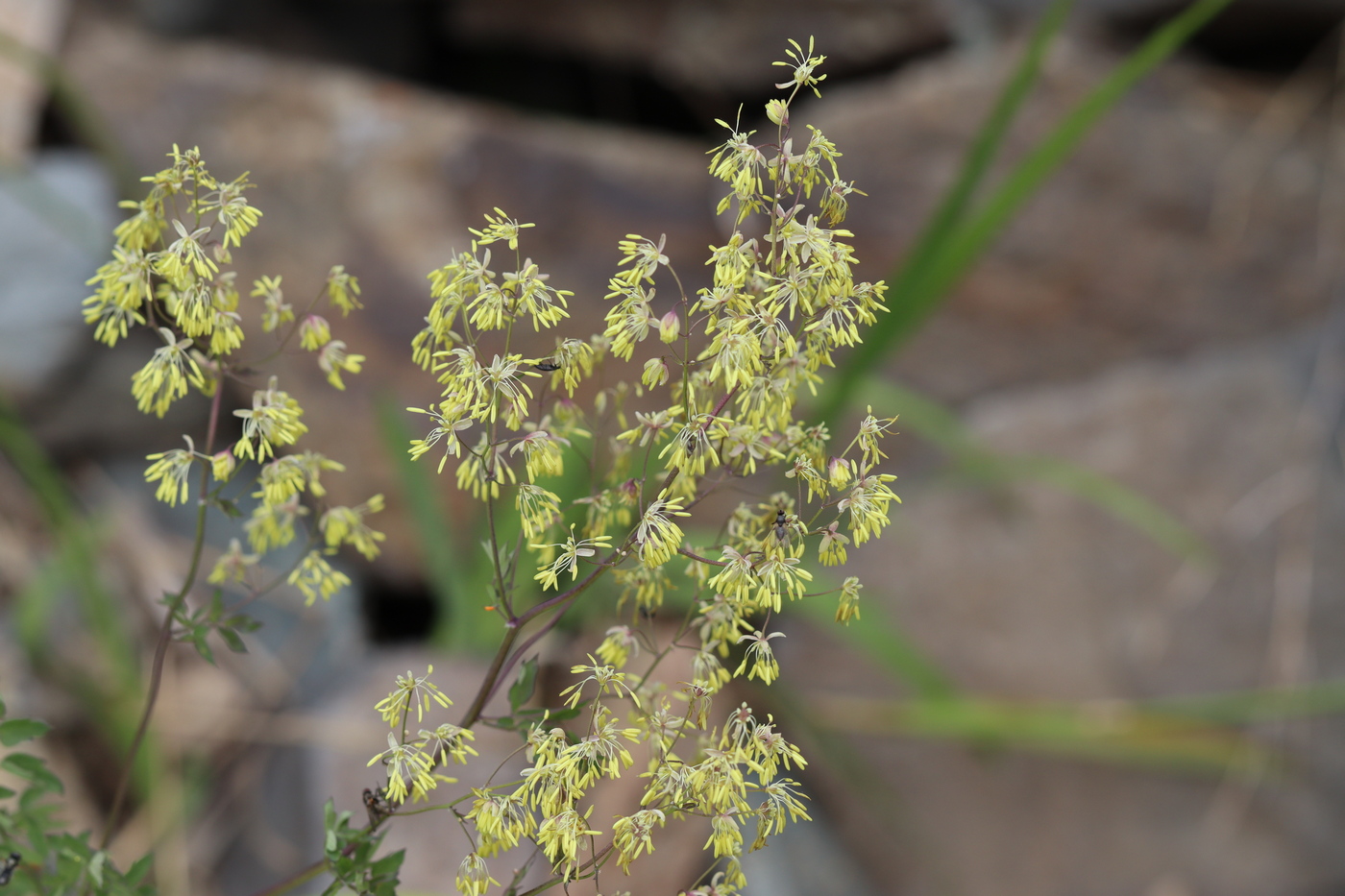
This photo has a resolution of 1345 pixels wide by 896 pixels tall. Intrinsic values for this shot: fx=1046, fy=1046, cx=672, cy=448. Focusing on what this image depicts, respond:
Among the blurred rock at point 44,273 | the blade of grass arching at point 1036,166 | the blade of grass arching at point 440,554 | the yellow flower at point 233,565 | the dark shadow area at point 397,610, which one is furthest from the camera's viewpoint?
the dark shadow area at point 397,610

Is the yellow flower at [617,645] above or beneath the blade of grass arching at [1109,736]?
beneath

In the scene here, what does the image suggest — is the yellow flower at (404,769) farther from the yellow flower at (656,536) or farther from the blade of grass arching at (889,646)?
the blade of grass arching at (889,646)

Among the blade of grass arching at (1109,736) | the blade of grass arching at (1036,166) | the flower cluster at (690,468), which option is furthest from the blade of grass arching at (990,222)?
the flower cluster at (690,468)

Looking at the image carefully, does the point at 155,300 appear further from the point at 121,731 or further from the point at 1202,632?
the point at 1202,632

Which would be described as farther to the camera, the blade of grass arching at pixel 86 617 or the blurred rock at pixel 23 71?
the blurred rock at pixel 23 71

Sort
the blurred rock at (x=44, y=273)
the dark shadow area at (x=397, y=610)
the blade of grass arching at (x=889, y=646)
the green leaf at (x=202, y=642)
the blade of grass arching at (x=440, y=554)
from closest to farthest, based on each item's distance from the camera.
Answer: the green leaf at (x=202, y=642)
the blade of grass arching at (x=889, y=646)
the blade of grass arching at (x=440, y=554)
the blurred rock at (x=44, y=273)
the dark shadow area at (x=397, y=610)

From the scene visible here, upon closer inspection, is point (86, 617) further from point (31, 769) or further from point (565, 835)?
point (565, 835)
